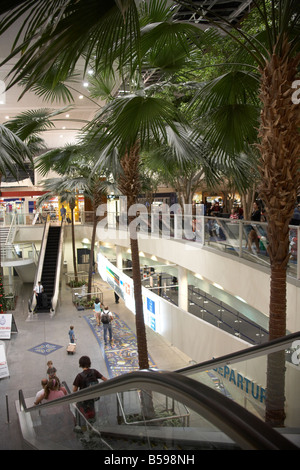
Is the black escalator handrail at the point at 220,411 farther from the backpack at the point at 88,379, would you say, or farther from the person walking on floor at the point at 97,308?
the person walking on floor at the point at 97,308

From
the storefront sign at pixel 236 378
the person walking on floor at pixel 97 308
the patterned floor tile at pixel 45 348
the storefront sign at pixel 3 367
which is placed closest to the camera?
the storefront sign at pixel 236 378

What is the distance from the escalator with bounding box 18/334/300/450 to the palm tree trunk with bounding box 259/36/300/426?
1547 mm

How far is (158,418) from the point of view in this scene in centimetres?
256

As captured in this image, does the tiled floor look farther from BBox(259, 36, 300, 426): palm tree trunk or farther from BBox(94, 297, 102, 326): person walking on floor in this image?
BBox(259, 36, 300, 426): palm tree trunk

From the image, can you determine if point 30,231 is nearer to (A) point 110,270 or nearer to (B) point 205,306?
(A) point 110,270

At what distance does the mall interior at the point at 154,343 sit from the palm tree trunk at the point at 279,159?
766 mm

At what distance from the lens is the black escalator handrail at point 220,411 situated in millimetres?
1285

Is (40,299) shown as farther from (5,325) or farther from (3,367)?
(3,367)

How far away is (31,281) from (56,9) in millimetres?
24857

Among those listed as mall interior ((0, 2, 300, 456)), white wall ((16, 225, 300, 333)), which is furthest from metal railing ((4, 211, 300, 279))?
white wall ((16, 225, 300, 333))

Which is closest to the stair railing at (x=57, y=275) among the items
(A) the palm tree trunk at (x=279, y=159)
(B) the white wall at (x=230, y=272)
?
(B) the white wall at (x=230, y=272)

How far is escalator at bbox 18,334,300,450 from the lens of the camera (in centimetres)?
139

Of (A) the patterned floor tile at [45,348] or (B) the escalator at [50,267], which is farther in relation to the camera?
(B) the escalator at [50,267]

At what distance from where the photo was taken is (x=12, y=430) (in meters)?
7.46
